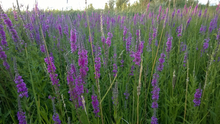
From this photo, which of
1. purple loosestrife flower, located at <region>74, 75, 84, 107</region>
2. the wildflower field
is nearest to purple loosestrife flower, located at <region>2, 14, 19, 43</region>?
the wildflower field

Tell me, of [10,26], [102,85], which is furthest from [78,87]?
[10,26]

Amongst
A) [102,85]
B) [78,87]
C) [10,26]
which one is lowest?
[102,85]

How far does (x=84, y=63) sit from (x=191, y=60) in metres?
2.29

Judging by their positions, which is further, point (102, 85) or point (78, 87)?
point (102, 85)

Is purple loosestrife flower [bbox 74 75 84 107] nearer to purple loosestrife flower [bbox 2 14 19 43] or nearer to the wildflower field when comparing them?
the wildflower field

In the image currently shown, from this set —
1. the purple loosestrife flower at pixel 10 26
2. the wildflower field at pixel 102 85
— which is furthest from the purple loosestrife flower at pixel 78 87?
the purple loosestrife flower at pixel 10 26

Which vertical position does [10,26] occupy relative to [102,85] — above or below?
above

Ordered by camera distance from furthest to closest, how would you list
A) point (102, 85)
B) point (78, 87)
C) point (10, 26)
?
point (10, 26) → point (102, 85) → point (78, 87)

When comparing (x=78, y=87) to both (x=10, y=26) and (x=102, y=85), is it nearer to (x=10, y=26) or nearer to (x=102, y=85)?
(x=102, y=85)

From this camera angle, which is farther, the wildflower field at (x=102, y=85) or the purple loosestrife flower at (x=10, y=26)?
the purple loosestrife flower at (x=10, y=26)

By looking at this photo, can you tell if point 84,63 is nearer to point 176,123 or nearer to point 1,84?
point 176,123

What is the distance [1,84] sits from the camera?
6.30 feet

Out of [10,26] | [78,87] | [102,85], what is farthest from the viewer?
[10,26]

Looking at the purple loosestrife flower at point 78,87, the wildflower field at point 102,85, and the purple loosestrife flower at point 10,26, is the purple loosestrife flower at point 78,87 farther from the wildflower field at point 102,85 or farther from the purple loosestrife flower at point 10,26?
the purple loosestrife flower at point 10,26
